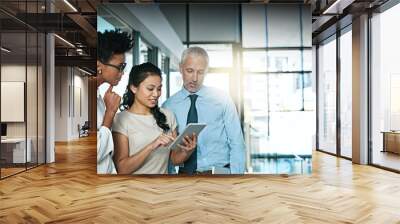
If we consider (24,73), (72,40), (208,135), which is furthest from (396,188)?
(72,40)

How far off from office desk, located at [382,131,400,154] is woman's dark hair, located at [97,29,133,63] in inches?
202

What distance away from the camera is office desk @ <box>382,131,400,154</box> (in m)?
7.59

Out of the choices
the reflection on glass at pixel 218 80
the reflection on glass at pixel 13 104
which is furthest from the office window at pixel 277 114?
the reflection on glass at pixel 13 104

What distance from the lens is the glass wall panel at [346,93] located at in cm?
959

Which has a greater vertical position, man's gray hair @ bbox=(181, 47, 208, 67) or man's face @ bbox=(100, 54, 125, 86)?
man's gray hair @ bbox=(181, 47, 208, 67)

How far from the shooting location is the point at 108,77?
6984 millimetres

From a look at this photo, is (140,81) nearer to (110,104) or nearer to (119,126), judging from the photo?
(110,104)

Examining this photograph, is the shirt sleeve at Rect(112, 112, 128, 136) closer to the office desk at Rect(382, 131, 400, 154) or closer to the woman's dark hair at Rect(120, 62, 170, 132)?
the woman's dark hair at Rect(120, 62, 170, 132)

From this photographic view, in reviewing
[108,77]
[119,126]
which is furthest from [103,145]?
[108,77]

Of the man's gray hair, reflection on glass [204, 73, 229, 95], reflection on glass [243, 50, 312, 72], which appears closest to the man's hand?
the man's gray hair

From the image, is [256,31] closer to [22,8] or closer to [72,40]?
[22,8]

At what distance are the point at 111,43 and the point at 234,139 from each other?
2.69 metres

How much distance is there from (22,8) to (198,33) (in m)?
3.24

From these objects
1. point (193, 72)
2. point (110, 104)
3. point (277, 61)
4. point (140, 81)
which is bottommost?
point (110, 104)
